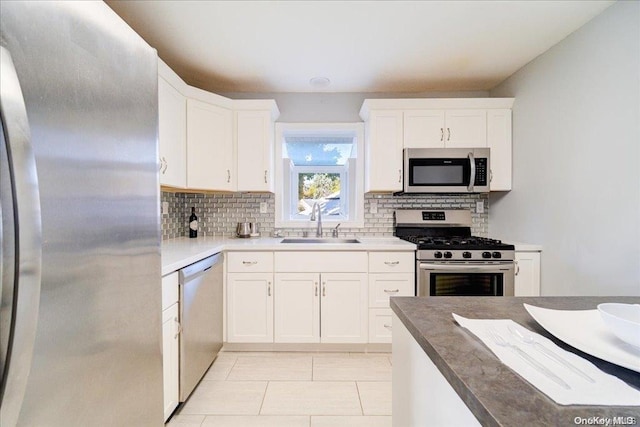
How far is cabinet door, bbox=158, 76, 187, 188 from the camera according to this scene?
6.60ft

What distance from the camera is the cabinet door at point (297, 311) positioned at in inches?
95.7

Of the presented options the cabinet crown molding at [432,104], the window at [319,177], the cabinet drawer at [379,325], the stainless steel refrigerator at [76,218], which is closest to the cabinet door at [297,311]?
the cabinet drawer at [379,325]

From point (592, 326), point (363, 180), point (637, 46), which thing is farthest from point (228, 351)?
point (637, 46)

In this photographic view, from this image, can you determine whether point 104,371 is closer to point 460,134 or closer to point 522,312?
point 522,312

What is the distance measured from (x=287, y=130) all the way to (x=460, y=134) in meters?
1.68

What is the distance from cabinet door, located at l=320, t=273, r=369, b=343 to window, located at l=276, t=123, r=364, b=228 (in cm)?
78

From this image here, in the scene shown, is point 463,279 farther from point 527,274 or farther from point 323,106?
point 323,106

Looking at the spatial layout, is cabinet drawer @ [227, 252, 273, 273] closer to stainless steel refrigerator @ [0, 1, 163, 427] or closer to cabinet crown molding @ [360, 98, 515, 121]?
stainless steel refrigerator @ [0, 1, 163, 427]

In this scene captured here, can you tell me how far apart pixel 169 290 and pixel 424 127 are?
2.44 m

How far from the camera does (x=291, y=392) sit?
6.31 ft

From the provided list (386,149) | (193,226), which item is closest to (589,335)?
(386,149)

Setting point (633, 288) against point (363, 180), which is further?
point (363, 180)

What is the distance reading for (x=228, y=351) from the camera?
8.04 feet

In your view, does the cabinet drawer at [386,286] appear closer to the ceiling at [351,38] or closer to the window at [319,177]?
the window at [319,177]
